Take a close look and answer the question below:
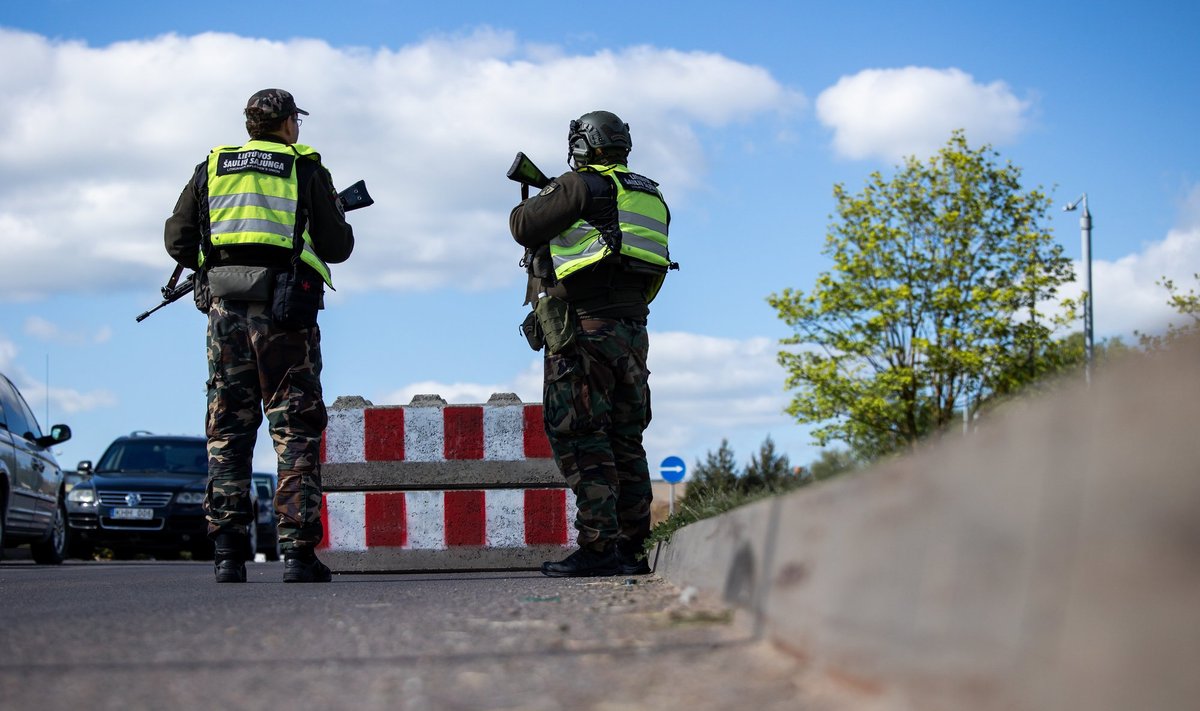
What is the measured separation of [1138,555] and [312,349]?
223 inches

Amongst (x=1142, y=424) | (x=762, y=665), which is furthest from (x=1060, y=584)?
(x=762, y=665)

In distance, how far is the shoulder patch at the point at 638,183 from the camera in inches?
263

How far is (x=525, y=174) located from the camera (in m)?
7.02

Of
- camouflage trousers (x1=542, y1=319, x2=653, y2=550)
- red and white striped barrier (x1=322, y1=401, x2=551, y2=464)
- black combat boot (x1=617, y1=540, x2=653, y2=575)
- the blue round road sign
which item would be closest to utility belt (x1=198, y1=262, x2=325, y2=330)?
camouflage trousers (x1=542, y1=319, x2=653, y2=550)

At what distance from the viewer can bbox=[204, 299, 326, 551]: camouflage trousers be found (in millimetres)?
6781

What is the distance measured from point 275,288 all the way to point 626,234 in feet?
5.42

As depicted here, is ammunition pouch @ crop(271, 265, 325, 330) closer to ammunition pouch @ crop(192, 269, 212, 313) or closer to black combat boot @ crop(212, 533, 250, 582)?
ammunition pouch @ crop(192, 269, 212, 313)

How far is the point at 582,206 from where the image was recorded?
6.54 metres

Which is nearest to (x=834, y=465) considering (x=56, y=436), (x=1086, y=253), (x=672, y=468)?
(x=56, y=436)

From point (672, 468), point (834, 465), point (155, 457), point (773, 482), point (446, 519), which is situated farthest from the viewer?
point (672, 468)

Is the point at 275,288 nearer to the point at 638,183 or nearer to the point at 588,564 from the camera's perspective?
the point at 638,183

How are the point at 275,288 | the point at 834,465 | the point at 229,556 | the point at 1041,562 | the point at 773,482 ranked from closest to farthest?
the point at 1041,562 → the point at 834,465 → the point at 773,482 → the point at 275,288 → the point at 229,556

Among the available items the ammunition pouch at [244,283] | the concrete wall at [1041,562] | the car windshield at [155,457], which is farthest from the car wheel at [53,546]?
the concrete wall at [1041,562]

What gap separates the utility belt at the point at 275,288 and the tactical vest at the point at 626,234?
3.86 feet
